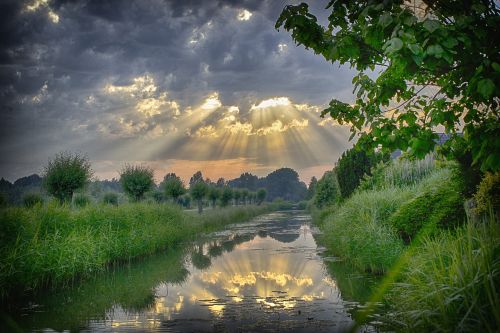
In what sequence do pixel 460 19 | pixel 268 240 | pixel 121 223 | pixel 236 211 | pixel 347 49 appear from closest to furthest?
pixel 460 19 → pixel 347 49 → pixel 121 223 → pixel 268 240 → pixel 236 211

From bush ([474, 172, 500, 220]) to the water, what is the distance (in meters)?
3.11

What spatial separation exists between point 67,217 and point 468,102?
12257mm

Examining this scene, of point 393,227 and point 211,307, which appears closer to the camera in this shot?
point 211,307

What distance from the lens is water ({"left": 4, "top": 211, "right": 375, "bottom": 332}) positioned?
8.04 meters

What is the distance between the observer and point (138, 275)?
1393 centimetres

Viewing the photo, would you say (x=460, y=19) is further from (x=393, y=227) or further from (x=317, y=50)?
(x=393, y=227)

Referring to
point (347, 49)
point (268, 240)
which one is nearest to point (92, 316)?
point (347, 49)

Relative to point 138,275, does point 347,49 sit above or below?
above

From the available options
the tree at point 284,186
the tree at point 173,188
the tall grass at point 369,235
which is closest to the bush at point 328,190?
the tree at point 173,188

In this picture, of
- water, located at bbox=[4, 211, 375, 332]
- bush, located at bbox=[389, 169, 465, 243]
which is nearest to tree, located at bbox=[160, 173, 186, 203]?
water, located at bbox=[4, 211, 375, 332]

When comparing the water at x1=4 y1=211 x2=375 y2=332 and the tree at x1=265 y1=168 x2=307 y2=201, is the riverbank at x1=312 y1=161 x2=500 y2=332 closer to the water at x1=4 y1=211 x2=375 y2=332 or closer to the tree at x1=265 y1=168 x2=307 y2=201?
the water at x1=4 y1=211 x2=375 y2=332

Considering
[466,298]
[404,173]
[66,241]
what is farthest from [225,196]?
[466,298]

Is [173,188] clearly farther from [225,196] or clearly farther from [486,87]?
[486,87]

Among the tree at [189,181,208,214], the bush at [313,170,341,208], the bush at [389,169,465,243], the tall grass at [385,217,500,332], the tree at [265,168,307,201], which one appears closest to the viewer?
the tall grass at [385,217,500,332]
